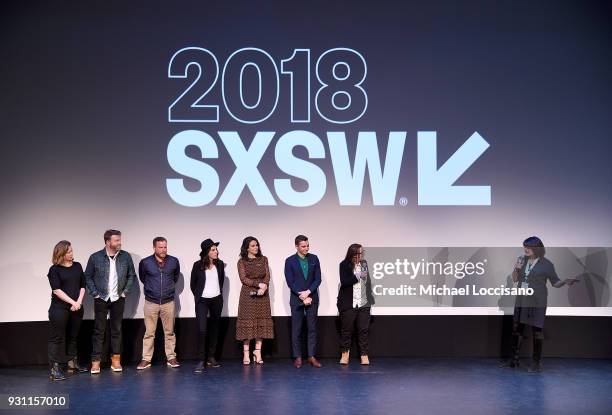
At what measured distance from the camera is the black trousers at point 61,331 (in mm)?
7363

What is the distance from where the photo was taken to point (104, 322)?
7.74 metres

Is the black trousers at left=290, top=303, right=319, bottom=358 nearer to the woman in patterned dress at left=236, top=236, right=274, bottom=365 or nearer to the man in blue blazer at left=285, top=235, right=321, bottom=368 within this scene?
the man in blue blazer at left=285, top=235, right=321, bottom=368

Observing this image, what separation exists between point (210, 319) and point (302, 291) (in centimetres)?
108

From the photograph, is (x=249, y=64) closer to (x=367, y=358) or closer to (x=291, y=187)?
(x=291, y=187)

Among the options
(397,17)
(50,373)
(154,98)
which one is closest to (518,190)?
(397,17)

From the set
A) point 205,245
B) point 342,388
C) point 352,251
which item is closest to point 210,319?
point 205,245

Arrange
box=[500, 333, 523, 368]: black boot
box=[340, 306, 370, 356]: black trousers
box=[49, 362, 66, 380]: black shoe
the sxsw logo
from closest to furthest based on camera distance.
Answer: box=[49, 362, 66, 380]: black shoe
box=[500, 333, 523, 368]: black boot
box=[340, 306, 370, 356]: black trousers
the sxsw logo

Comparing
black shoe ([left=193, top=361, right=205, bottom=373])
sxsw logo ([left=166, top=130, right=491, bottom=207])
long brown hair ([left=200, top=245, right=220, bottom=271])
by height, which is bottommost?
black shoe ([left=193, top=361, right=205, bottom=373])

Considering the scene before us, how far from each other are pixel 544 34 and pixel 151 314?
573cm

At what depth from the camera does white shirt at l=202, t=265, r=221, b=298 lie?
7.93 metres

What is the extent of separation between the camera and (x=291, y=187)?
28.0ft

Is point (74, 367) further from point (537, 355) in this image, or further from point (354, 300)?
point (537, 355)

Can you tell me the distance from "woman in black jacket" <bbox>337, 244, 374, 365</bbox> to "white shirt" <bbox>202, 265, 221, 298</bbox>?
4.54 ft

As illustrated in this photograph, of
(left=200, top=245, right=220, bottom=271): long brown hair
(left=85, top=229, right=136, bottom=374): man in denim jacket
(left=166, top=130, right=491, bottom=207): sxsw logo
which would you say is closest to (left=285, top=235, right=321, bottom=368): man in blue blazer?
(left=166, top=130, right=491, bottom=207): sxsw logo
